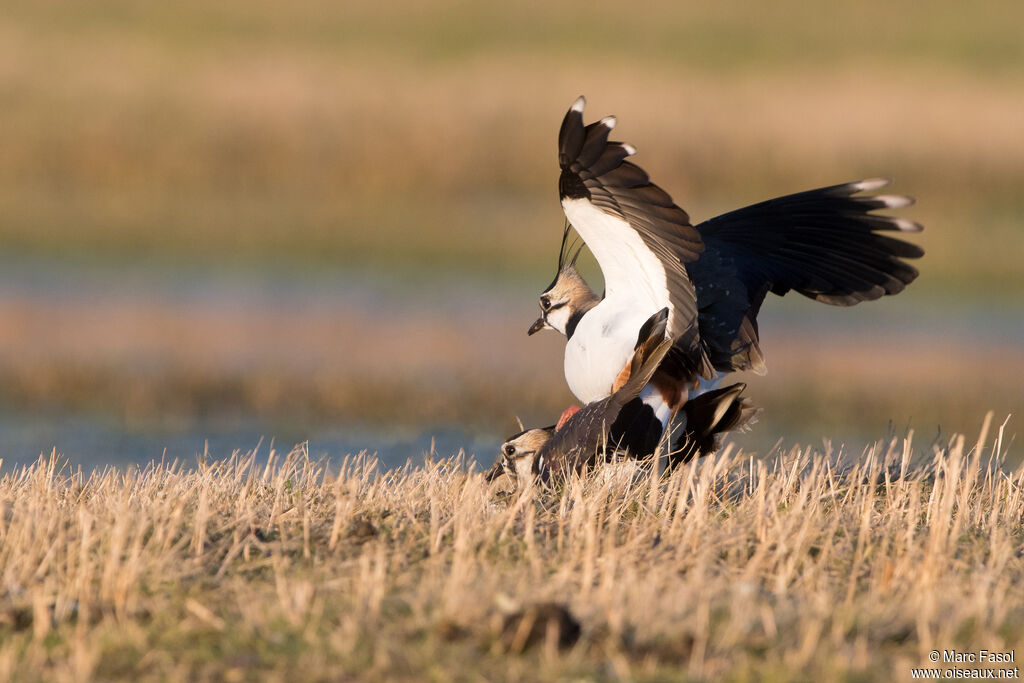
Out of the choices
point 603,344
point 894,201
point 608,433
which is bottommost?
point 608,433

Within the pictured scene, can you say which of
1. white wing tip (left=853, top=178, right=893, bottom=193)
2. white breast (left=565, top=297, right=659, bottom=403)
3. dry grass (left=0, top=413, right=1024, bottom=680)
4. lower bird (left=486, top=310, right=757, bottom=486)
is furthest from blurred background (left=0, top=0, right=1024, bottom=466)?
white wing tip (left=853, top=178, right=893, bottom=193)

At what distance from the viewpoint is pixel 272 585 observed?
356 centimetres

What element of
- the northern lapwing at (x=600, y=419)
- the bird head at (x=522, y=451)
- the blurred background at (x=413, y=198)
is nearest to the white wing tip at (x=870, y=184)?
the northern lapwing at (x=600, y=419)

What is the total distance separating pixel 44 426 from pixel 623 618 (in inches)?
224

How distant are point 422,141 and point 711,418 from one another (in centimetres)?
1218

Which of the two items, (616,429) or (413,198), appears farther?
(413,198)

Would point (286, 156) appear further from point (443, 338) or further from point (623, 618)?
point (623, 618)

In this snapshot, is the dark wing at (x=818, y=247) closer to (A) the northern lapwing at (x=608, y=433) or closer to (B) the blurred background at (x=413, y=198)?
(A) the northern lapwing at (x=608, y=433)

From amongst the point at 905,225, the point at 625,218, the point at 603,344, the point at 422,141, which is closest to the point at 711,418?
the point at 603,344

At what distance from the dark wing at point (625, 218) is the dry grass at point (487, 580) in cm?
67

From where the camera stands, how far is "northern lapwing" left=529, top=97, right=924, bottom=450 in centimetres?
444

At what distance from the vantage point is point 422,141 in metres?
16.7

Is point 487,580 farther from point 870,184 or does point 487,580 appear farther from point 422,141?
point 422,141

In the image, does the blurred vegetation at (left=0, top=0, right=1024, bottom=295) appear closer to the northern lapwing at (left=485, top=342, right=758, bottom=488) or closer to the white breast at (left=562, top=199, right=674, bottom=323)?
the northern lapwing at (left=485, top=342, right=758, bottom=488)
